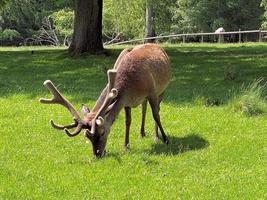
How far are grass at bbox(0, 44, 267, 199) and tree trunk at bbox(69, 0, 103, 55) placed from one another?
22.4 ft

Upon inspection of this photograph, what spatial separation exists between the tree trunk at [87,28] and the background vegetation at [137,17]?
111 ft

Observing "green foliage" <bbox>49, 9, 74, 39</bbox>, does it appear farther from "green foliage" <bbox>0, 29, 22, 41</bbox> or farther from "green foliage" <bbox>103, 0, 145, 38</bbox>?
"green foliage" <bbox>0, 29, 22, 41</bbox>

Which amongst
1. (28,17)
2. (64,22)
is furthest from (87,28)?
(28,17)

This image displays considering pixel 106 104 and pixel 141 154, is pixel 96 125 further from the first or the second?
pixel 141 154

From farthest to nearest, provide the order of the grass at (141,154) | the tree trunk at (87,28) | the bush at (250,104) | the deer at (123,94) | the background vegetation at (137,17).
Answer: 1. the background vegetation at (137,17)
2. the tree trunk at (87,28)
3. the bush at (250,104)
4. the deer at (123,94)
5. the grass at (141,154)

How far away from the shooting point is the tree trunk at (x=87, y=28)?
71.9ft

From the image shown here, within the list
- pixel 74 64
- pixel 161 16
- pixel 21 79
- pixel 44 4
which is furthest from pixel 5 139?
pixel 161 16

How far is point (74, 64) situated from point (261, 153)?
12431mm

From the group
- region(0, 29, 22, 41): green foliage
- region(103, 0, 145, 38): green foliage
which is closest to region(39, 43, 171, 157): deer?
region(103, 0, 145, 38): green foliage

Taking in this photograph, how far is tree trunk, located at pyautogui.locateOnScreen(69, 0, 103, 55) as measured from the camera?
21.9 metres

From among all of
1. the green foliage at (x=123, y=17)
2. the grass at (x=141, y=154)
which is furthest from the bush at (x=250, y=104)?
the green foliage at (x=123, y=17)

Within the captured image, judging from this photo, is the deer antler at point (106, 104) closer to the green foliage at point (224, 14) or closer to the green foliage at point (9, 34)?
the green foliage at point (9, 34)

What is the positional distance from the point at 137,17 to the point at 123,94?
5252cm

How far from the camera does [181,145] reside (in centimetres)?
909
